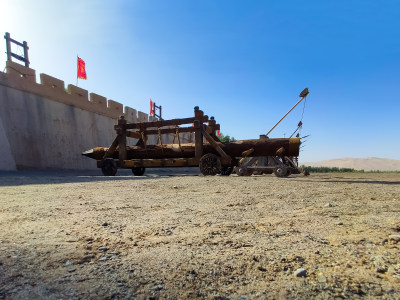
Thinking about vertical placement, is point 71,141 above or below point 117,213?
above

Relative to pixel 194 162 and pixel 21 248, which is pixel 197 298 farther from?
pixel 194 162

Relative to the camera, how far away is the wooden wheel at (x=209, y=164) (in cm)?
729

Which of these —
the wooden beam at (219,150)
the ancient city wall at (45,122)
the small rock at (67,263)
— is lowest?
the small rock at (67,263)

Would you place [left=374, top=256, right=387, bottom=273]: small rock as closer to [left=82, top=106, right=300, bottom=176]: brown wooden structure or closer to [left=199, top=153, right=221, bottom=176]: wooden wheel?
[left=82, top=106, right=300, bottom=176]: brown wooden structure

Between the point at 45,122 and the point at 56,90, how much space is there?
183 centimetres

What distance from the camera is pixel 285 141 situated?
7055mm

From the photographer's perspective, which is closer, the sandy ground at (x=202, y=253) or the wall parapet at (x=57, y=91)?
the sandy ground at (x=202, y=253)

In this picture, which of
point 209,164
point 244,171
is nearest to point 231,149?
point 209,164

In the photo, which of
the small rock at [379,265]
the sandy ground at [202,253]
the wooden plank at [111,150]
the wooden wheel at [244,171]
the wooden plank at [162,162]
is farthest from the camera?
the wooden wheel at [244,171]

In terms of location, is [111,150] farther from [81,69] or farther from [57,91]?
[81,69]

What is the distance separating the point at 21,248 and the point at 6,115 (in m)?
11.9

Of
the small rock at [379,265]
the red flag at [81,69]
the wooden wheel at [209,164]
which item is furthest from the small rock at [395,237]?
the red flag at [81,69]

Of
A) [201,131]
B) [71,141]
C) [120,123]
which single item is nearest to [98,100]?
[71,141]

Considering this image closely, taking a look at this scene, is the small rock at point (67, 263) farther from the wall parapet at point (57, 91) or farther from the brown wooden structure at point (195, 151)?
the wall parapet at point (57, 91)
